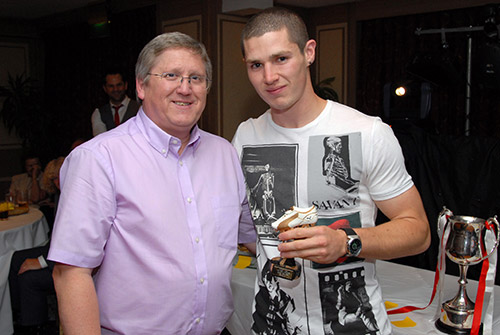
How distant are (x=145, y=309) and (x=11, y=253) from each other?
284cm

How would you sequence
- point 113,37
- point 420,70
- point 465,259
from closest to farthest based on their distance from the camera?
point 465,259, point 420,70, point 113,37

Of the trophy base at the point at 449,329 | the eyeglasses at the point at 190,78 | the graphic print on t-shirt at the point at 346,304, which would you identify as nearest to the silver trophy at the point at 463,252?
the trophy base at the point at 449,329

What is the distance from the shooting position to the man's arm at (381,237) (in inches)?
45.2

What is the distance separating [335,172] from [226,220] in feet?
1.19

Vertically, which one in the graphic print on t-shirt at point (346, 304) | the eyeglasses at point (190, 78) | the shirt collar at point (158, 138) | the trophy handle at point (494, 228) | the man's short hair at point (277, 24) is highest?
the man's short hair at point (277, 24)

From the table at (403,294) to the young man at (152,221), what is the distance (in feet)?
2.87

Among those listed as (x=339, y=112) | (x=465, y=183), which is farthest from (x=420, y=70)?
(x=339, y=112)

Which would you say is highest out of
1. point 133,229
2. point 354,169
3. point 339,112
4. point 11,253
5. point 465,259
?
point 339,112

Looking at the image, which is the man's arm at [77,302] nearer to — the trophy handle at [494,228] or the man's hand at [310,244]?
the man's hand at [310,244]

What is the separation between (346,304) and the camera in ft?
4.50

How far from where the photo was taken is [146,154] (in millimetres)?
1370

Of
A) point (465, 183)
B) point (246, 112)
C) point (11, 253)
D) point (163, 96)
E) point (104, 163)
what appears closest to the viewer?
point (104, 163)

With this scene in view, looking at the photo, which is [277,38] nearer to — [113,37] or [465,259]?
[465,259]

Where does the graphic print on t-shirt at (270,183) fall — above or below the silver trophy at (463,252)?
above
